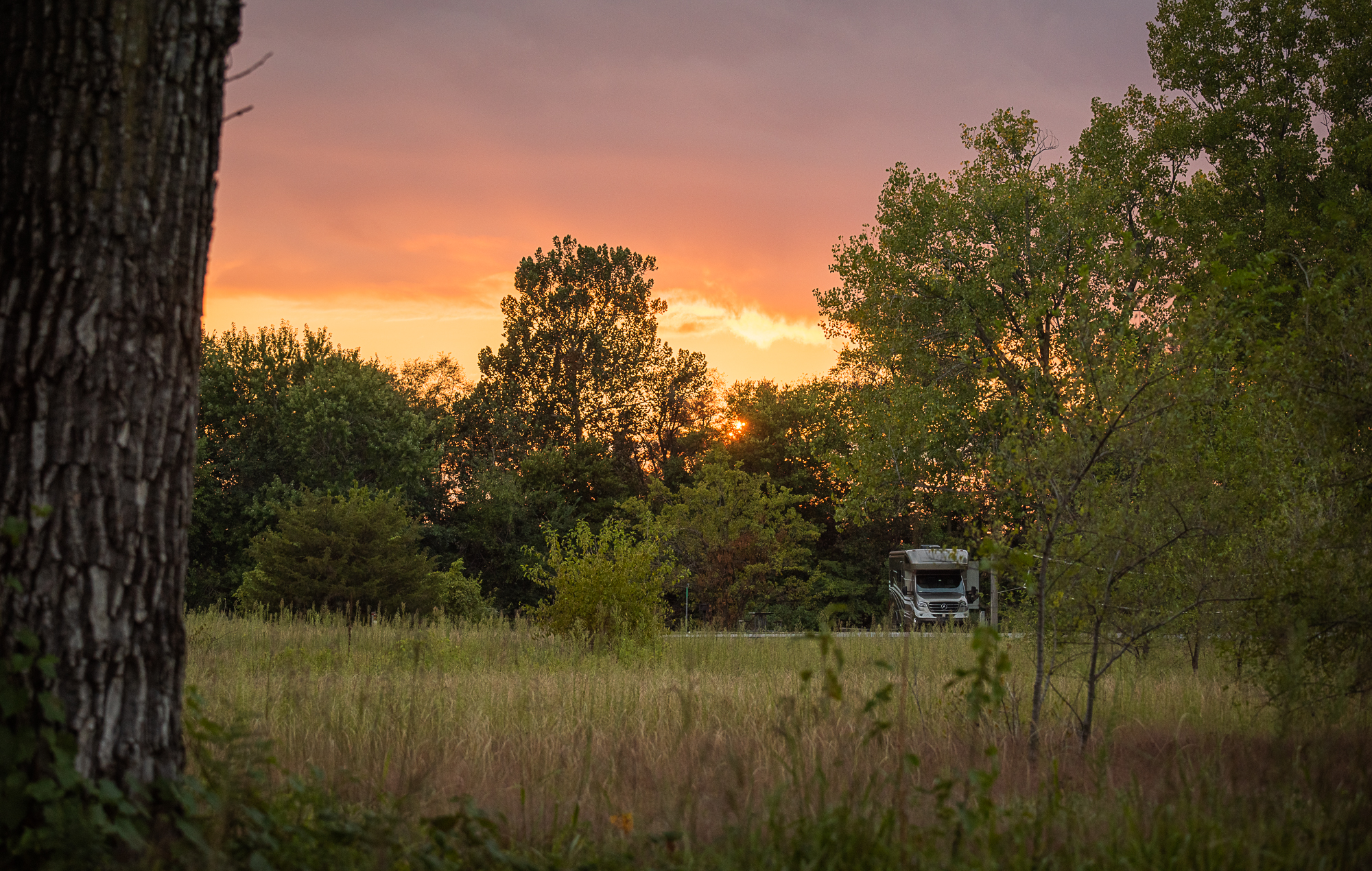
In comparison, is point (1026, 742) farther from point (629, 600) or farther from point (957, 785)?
point (629, 600)

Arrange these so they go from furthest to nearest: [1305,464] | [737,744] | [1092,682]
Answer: [1305,464] < [1092,682] < [737,744]

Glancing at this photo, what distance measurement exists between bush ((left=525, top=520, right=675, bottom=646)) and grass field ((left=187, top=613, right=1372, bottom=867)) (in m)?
3.03

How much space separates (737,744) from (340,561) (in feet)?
59.7

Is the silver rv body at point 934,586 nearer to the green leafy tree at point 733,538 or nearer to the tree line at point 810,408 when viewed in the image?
the tree line at point 810,408

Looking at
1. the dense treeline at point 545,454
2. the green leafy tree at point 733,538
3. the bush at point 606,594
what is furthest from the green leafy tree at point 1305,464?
the green leafy tree at point 733,538

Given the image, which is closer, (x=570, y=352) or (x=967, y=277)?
(x=967, y=277)

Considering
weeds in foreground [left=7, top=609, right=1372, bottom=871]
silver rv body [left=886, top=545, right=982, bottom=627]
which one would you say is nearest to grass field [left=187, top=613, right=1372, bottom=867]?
weeds in foreground [left=7, top=609, right=1372, bottom=871]

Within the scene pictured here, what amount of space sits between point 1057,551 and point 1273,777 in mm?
1619

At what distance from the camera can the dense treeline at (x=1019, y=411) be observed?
5148 millimetres

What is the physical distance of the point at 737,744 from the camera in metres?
4.79

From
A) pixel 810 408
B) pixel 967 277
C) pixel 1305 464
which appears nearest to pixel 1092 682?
pixel 1305 464

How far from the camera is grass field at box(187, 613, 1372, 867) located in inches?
131

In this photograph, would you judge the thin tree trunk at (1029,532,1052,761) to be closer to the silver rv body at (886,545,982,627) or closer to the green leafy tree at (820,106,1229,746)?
the green leafy tree at (820,106,1229,746)

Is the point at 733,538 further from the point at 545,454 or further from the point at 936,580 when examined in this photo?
the point at 545,454
